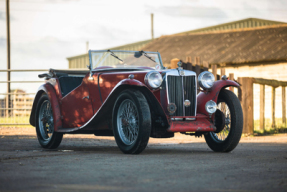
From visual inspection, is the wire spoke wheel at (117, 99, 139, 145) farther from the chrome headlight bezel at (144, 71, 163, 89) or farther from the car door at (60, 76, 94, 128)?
the car door at (60, 76, 94, 128)

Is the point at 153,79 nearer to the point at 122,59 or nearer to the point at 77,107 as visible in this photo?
the point at 122,59

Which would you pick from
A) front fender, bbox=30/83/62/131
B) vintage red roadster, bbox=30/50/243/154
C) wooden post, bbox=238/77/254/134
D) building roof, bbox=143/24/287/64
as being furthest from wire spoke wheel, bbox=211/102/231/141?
building roof, bbox=143/24/287/64

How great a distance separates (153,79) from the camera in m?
6.17

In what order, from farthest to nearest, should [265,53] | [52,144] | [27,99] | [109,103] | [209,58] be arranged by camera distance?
[209,58] → [265,53] → [27,99] → [52,144] → [109,103]

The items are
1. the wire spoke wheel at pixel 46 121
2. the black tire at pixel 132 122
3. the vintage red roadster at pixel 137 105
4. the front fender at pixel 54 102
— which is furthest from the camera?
the wire spoke wheel at pixel 46 121

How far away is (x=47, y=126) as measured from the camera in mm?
8086

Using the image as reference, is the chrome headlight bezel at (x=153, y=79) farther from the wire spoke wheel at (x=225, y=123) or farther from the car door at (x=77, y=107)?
the car door at (x=77, y=107)

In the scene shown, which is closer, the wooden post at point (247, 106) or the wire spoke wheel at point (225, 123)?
the wire spoke wheel at point (225, 123)

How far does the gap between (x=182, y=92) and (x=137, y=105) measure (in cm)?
96

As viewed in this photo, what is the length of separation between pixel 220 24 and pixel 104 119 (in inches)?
1101

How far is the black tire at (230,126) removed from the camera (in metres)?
6.51

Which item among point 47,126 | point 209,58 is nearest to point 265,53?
point 209,58

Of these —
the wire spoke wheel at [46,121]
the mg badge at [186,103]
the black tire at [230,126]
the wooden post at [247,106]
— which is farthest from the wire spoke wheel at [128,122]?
the wooden post at [247,106]

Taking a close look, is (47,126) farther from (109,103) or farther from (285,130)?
(285,130)
